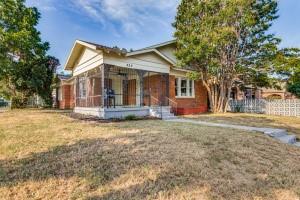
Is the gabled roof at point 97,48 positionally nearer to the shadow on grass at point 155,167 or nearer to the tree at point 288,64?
the shadow on grass at point 155,167

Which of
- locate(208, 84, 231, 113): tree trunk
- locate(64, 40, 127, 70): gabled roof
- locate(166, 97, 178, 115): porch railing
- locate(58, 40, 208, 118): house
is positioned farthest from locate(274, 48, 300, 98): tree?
locate(64, 40, 127, 70): gabled roof

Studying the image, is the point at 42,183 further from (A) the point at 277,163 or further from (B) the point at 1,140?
(A) the point at 277,163

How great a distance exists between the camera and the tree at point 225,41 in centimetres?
1510

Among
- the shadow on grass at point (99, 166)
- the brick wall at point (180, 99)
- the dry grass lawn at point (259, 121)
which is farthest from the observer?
the brick wall at point (180, 99)

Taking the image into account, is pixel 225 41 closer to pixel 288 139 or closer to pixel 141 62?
pixel 141 62

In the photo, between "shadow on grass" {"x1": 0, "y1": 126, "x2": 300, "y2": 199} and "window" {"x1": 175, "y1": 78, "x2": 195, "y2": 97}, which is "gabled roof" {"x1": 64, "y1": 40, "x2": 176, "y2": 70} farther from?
"shadow on grass" {"x1": 0, "y1": 126, "x2": 300, "y2": 199}

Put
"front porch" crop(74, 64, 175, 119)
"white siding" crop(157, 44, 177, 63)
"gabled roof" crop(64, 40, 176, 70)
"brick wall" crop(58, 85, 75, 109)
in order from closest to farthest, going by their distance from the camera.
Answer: "gabled roof" crop(64, 40, 176, 70)
"front porch" crop(74, 64, 175, 119)
"white siding" crop(157, 44, 177, 63)
"brick wall" crop(58, 85, 75, 109)

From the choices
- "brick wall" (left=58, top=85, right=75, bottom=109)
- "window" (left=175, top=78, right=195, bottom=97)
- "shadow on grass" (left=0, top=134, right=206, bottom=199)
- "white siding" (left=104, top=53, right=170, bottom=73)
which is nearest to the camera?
"shadow on grass" (left=0, top=134, right=206, bottom=199)

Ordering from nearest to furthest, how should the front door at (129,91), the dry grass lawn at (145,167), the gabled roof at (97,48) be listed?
the dry grass lawn at (145,167) → the gabled roof at (97,48) → the front door at (129,91)

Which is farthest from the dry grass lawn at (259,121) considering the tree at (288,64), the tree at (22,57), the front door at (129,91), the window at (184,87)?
the tree at (22,57)

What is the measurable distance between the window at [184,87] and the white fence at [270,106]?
527cm

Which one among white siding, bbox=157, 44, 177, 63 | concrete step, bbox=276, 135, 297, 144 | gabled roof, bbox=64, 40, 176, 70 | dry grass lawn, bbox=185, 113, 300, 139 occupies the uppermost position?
white siding, bbox=157, 44, 177, 63

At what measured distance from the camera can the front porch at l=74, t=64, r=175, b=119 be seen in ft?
42.7

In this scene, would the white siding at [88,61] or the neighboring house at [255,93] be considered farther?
the neighboring house at [255,93]
